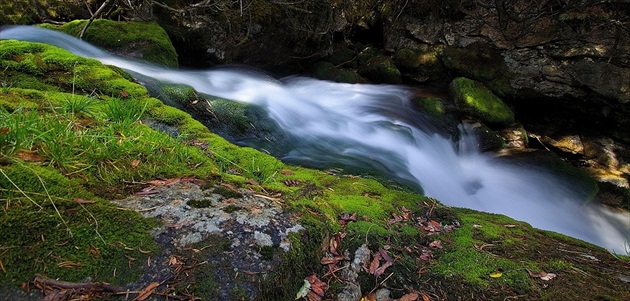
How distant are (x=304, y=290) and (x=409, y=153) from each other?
18.7 ft

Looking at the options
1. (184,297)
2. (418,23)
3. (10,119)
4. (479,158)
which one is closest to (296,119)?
(479,158)

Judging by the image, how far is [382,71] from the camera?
36.2 feet

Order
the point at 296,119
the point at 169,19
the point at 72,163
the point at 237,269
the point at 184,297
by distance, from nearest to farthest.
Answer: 1. the point at 184,297
2. the point at 237,269
3. the point at 72,163
4. the point at 296,119
5. the point at 169,19

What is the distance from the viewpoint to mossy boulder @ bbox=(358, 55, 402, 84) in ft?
35.9

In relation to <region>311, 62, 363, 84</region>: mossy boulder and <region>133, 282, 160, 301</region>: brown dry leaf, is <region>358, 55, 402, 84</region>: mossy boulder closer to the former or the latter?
<region>311, 62, 363, 84</region>: mossy boulder

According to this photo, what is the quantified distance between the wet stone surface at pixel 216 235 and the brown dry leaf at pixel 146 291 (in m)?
0.02

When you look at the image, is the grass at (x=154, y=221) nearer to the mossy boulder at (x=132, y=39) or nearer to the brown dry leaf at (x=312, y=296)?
the brown dry leaf at (x=312, y=296)

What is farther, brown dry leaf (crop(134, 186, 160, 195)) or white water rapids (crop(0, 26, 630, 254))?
white water rapids (crop(0, 26, 630, 254))

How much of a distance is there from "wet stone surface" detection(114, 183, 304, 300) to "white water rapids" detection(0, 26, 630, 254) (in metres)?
3.27

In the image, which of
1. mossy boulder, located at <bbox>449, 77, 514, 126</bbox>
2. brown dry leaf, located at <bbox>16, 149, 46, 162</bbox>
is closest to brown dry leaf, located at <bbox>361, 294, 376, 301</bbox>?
brown dry leaf, located at <bbox>16, 149, 46, 162</bbox>

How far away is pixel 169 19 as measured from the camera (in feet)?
28.9

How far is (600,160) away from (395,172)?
7069 millimetres

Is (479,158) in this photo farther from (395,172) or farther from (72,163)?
(72,163)

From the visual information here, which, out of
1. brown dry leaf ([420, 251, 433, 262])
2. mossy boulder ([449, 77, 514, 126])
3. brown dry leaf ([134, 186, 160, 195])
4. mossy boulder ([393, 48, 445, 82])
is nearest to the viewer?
brown dry leaf ([134, 186, 160, 195])
